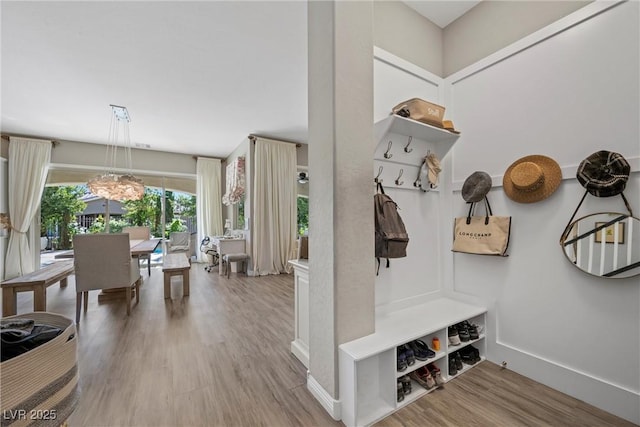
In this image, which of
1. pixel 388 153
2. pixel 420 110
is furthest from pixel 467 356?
pixel 420 110

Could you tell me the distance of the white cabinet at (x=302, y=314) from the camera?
6.53 ft

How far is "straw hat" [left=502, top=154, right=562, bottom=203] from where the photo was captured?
1.66m

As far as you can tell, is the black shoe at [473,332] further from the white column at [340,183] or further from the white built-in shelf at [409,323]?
the white column at [340,183]

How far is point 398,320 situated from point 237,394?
1.19m

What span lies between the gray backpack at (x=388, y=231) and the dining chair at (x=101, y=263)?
3.07 meters

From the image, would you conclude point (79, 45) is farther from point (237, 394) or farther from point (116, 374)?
point (237, 394)

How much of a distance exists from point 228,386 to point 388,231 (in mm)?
1527

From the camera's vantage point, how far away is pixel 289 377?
5.97 feet

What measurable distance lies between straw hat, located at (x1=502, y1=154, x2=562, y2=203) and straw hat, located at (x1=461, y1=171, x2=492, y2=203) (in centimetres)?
14

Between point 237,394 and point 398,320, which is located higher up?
point 398,320

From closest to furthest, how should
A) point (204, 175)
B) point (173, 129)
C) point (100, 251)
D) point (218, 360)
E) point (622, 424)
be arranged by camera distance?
1. point (622, 424)
2. point (218, 360)
3. point (100, 251)
4. point (173, 129)
5. point (204, 175)

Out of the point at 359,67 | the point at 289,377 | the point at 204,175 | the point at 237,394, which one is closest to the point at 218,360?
the point at 237,394

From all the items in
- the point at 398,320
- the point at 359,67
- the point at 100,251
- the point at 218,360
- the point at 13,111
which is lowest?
the point at 218,360

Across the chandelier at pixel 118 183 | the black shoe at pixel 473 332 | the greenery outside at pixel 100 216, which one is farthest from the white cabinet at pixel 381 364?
the greenery outside at pixel 100 216
